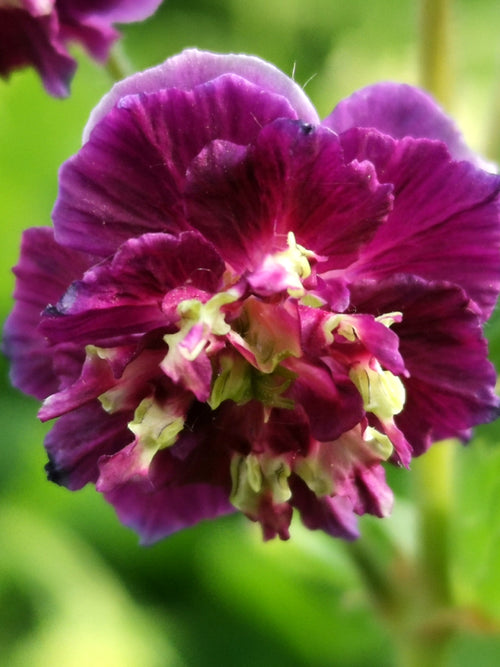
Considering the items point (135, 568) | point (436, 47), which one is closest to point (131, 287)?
point (436, 47)

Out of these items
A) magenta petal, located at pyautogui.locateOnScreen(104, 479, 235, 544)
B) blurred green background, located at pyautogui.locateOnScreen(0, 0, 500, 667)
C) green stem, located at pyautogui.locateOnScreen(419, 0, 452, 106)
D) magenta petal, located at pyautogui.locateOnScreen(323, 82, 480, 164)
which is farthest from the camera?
blurred green background, located at pyautogui.locateOnScreen(0, 0, 500, 667)

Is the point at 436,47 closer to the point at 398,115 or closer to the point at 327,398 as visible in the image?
the point at 398,115

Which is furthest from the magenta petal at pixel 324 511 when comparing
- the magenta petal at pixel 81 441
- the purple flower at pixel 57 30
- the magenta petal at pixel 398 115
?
the purple flower at pixel 57 30

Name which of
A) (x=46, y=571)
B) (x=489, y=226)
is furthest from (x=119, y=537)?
(x=489, y=226)

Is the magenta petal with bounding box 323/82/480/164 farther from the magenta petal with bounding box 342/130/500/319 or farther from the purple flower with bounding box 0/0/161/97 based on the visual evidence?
the purple flower with bounding box 0/0/161/97

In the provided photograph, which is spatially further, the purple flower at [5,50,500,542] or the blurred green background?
the blurred green background

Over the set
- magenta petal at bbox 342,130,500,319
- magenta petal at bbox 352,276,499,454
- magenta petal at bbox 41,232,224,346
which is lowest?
magenta petal at bbox 352,276,499,454

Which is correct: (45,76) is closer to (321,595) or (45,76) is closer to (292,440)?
(292,440)

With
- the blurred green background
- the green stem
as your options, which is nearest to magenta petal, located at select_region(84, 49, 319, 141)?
the green stem
